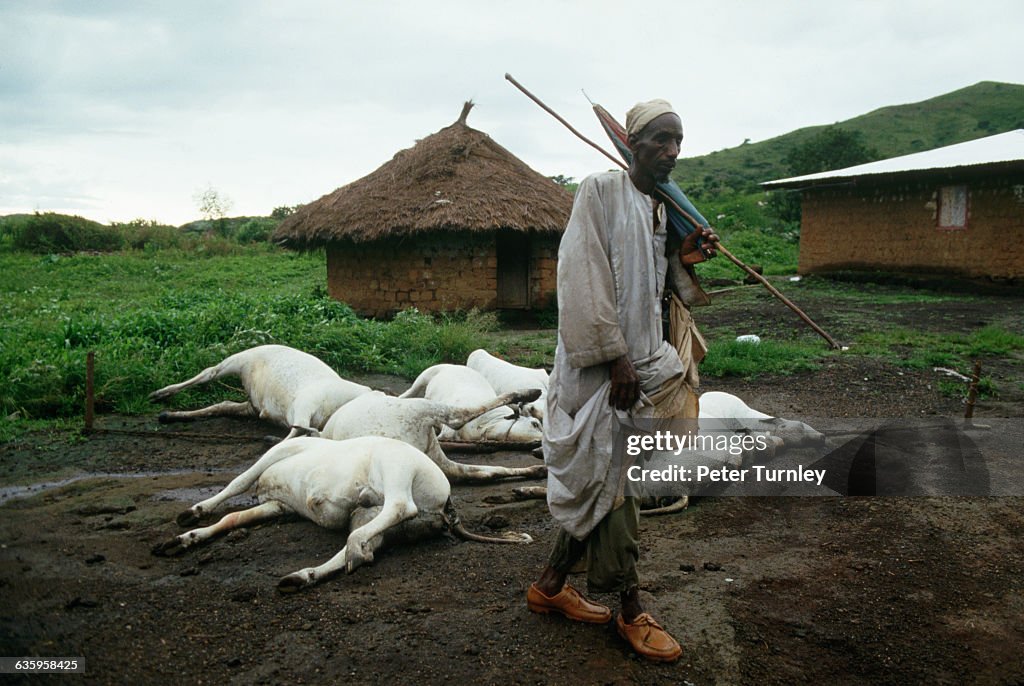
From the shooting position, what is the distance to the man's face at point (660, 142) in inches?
98.9

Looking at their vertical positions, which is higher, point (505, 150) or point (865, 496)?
point (505, 150)

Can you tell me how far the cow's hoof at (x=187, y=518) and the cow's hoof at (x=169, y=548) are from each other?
25 centimetres

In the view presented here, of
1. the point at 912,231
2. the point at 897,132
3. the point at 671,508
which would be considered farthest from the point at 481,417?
the point at 897,132

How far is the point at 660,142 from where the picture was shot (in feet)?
8.25

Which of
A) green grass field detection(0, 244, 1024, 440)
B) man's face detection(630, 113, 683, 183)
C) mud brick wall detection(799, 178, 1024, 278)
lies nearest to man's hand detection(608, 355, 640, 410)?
man's face detection(630, 113, 683, 183)

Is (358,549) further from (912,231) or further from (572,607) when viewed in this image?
(912,231)

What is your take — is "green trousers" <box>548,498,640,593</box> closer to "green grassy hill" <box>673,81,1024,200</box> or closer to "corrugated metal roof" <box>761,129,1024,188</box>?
"corrugated metal roof" <box>761,129,1024,188</box>

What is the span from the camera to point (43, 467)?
14.8 ft

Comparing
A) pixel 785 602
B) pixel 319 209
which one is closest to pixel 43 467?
pixel 785 602

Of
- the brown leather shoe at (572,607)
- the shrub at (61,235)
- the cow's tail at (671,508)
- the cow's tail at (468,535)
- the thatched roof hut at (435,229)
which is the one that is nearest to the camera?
the brown leather shoe at (572,607)

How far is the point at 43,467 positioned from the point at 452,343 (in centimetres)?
413

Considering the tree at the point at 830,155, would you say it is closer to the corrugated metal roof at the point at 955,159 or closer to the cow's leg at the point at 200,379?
the corrugated metal roof at the point at 955,159

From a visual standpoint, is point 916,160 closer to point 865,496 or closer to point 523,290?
point 523,290

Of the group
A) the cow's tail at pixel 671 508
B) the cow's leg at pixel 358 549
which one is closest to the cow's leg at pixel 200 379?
the cow's leg at pixel 358 549
